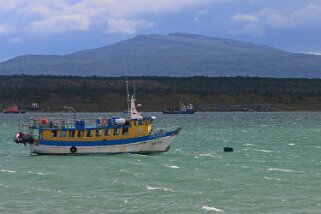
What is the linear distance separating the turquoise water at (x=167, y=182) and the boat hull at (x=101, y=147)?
1.49 metres

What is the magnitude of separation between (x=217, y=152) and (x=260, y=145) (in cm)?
1121

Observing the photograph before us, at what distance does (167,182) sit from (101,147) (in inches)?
825

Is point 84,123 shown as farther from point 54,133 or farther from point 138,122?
point 138,122

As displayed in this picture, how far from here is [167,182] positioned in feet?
150

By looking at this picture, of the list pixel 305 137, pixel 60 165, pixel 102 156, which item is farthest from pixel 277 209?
pixel 305 137

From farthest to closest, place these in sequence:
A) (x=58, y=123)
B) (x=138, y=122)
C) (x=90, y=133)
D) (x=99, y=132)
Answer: (x=58, y=123)
(x=138, y=122)
(x=90, y=133)
(x=99, y=132)

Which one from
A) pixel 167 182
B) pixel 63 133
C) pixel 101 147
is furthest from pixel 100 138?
pixel 167 182

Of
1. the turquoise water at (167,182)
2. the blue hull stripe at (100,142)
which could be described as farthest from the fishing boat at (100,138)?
the turquoise water at (167,182)

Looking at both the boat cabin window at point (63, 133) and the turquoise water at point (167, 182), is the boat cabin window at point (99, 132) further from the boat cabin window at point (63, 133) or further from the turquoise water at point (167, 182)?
the boat cabin window at point (63, 133)

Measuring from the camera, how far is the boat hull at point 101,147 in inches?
2596

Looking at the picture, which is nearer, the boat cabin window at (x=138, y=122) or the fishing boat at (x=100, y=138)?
the fishing boat at (x=100, y=138)

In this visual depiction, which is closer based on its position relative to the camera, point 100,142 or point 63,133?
point 100,142

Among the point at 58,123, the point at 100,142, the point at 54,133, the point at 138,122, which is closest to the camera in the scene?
the point at 100,142

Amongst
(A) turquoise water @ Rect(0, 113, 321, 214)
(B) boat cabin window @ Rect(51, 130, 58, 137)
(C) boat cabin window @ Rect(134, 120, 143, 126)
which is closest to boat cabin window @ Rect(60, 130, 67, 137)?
(B) boat cabin window @ Rect(51, 130, 58, 137)
